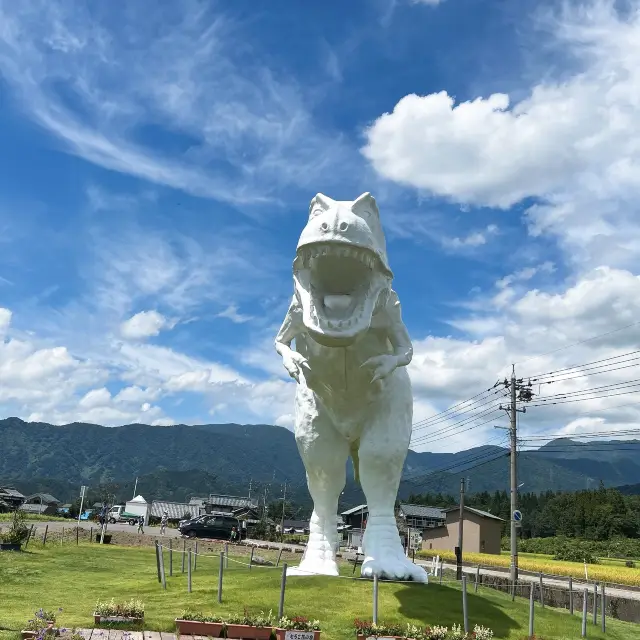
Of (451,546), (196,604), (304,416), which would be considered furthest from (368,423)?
(451,546)

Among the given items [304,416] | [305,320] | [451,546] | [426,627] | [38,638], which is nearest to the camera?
[38,638]

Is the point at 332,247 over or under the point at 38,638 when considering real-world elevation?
over

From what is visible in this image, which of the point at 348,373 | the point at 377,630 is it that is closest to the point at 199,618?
the point at 377,630

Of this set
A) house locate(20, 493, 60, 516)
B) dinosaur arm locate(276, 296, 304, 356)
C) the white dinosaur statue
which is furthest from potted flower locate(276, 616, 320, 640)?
house locate(20, 493, 60, 516)

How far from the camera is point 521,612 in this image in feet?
28.8

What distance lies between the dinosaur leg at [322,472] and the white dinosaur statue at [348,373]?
14 mm

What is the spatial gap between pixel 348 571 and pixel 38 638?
24.8 feet

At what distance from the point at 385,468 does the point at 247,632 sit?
3.10m

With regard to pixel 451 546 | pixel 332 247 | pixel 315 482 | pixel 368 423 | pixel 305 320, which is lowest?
pixel 451 546

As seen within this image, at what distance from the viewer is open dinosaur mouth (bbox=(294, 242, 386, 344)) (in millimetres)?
7223

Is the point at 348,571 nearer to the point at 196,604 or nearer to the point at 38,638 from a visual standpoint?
the point at 196,604

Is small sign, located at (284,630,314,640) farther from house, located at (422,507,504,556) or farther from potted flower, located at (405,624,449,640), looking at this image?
house, located at (422,507,504,556)

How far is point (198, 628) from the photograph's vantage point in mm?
6516

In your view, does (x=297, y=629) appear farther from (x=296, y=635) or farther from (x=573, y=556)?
(x=573, y=556)
